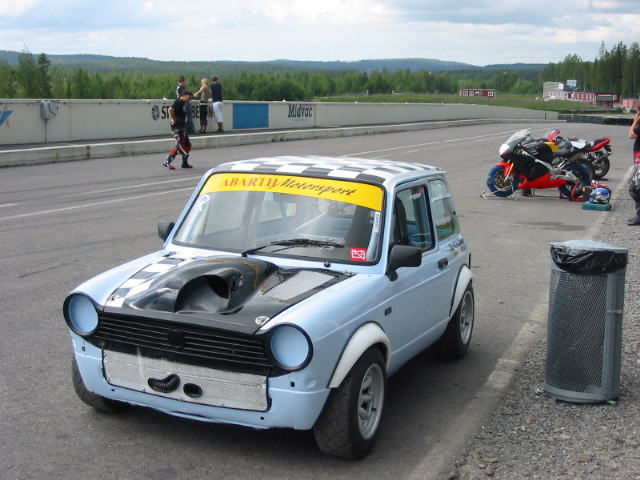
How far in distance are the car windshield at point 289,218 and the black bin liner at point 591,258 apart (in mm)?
1226

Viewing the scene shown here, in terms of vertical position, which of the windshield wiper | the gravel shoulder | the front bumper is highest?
the windshield wiper

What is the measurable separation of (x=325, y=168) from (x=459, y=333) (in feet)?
5.63

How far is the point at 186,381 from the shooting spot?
418 centimetres

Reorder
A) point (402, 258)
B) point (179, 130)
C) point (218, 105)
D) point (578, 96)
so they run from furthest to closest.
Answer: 1. point (578, 96)
2. point (218, 105)
3. point (179, 130)
4. point (402, 258)

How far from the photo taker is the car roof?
5.39m

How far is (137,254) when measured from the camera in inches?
380

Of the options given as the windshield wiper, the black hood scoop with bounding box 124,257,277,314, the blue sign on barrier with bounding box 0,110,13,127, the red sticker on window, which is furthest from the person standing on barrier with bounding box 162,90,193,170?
the black hood scoop with bounding box 124,257,277,314

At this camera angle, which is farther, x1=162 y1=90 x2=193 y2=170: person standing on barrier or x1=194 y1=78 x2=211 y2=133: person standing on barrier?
x1=194 y1=78 x2=211 y2=133: person standing on barrier

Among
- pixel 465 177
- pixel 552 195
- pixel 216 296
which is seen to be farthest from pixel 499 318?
pixel 465 177

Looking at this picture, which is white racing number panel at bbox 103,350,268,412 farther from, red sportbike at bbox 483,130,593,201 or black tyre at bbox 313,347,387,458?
red sportbike at bbox 483,130,593,201

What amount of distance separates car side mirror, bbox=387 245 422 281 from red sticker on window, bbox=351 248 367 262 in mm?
170

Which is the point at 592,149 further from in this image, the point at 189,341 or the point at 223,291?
the point at 189,341

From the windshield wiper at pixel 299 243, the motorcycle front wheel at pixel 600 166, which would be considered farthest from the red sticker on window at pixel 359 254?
the motorcycle front wheel at pixel 600 166

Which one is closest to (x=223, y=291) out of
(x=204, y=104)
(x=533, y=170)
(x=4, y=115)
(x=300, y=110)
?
(x=533, y=170)
